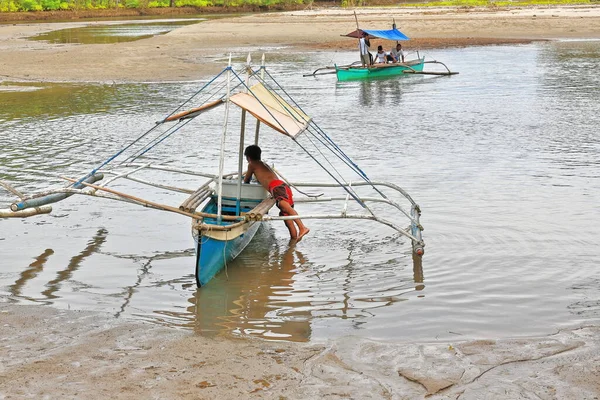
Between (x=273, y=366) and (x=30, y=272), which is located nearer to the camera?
(x=273, y=366)

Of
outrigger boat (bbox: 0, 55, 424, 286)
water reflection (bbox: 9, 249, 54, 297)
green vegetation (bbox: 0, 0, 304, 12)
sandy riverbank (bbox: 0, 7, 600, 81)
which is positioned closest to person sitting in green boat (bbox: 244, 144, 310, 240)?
outrigger boat (bbox: 0, 55, 424, 286)

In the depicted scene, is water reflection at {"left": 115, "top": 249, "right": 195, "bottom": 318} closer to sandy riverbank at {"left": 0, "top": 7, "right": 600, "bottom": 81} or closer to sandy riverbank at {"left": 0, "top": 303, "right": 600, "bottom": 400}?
sandy riverbank at {"left": 0, "top": 303, "right": 600, "bottom": 400}

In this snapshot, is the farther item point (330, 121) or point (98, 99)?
point (98, 99)

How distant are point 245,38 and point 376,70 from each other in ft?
47.3

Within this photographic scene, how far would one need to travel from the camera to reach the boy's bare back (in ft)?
27.3

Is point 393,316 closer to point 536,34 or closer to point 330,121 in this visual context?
point 330,121

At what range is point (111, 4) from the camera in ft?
202

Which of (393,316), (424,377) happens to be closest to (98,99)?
(393,316)

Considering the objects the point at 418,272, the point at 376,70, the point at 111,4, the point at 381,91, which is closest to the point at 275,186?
the point at 418,272

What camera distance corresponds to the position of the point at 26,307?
670cm

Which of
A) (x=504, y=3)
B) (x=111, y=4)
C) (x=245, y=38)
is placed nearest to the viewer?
(x=245, y=38)

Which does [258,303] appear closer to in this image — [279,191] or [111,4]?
[279,191]

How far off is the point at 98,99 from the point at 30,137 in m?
5.30

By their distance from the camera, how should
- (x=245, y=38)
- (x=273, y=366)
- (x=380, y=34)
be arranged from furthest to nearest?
(x=245, y=38) → (x=380, y=34) → (x=273, y=366)
